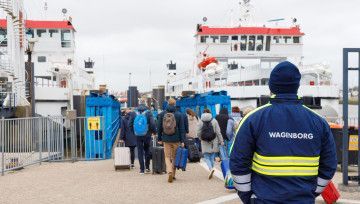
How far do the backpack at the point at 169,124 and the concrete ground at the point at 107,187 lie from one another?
42.0 inches

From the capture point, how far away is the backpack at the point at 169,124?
1048cm

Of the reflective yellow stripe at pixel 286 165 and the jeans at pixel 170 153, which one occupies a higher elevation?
the reflective yellow stripe at pixel 286 165

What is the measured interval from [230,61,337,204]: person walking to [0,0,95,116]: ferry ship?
20018 mm

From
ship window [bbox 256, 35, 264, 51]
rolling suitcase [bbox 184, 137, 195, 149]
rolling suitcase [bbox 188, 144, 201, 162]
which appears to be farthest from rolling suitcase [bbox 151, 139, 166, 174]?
ship window [bbox 256, 35, 264, 51]

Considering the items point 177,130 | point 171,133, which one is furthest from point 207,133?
point 171,133

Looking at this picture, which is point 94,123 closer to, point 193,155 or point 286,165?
point 193,155

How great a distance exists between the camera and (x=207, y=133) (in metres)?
10.6

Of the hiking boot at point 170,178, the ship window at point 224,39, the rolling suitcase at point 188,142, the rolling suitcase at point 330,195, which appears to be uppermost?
the ship window at point 224,39

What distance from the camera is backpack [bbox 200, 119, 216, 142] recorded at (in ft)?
34.7

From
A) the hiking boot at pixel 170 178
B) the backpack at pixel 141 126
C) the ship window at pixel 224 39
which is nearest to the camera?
the hiking boot at pixel 170 178

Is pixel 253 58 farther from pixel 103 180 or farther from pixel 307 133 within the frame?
pixel 307 133

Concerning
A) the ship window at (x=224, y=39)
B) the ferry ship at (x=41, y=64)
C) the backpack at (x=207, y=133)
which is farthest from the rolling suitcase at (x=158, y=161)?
the ship window at (x=224, y=39)

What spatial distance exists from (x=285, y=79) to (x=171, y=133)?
23.4 feet

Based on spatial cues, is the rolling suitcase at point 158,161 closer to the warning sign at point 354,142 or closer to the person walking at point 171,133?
the person walking at point 171,133
